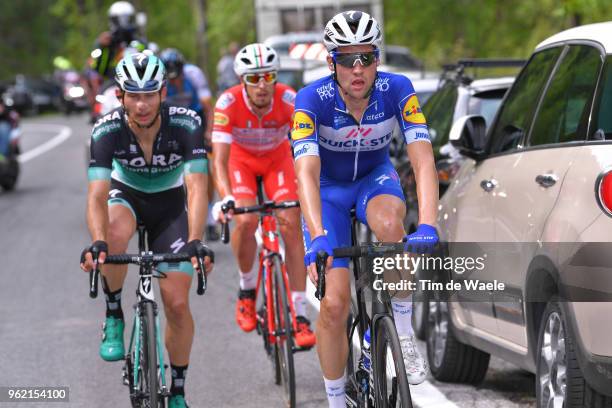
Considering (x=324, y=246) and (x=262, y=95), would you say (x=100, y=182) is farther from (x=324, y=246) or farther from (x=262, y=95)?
(x=262, y=95)

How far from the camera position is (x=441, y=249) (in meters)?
8.00

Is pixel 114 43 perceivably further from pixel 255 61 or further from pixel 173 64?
pixel 255 61

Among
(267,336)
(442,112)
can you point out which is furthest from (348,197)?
(442,112)

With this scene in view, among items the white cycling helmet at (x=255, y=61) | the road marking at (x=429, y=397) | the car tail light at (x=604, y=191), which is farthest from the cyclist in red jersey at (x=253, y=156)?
the car tail light at (x=604, y=191)

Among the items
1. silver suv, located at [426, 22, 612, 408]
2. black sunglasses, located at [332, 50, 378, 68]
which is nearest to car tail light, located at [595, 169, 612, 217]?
silver suv, located at [426, 22, 612, 408]

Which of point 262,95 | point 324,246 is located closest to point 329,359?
point 324,246

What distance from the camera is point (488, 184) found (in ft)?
23.7

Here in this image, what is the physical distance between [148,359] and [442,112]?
178 inches

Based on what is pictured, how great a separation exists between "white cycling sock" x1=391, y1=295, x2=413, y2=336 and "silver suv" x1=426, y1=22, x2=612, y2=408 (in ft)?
2.14

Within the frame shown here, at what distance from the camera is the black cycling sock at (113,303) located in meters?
7.15

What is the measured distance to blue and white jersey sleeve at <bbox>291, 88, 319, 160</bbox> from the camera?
603cm

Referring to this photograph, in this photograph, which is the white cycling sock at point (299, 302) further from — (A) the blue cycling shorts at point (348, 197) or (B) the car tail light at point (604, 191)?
(B) the car tail light at point (604, 191)

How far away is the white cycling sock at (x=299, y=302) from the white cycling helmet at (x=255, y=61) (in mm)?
1600

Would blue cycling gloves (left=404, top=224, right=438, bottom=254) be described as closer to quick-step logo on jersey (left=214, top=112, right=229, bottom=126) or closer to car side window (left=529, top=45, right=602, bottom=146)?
car side window (left=529, top=45, right=602, bottom=146)
